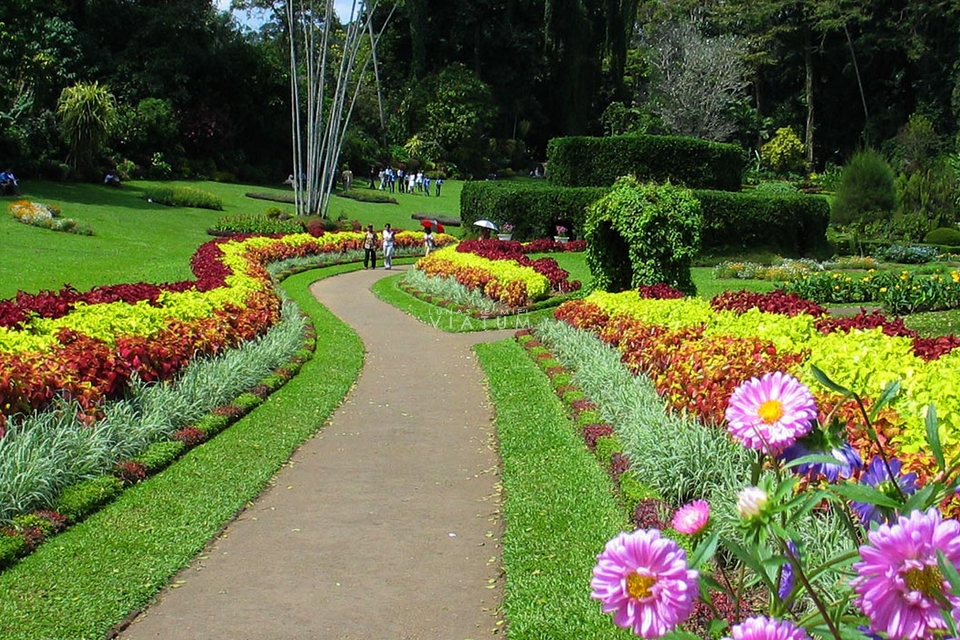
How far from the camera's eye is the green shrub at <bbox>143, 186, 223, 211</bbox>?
3186 centimetres

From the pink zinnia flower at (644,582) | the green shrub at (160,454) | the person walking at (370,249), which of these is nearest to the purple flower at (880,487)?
the pink zinnia flower at (644,582)

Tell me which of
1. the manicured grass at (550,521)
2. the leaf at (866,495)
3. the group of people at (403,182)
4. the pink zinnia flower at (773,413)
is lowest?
the manicured grass at (550,521)

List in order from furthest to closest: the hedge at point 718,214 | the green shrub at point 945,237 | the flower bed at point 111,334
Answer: the green shrub at point 945,237
the hedge at point 718,214
the flower bed at point 111,334

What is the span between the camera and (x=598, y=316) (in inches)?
452

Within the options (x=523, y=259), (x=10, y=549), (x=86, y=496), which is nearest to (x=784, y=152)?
(x=523, y=259)

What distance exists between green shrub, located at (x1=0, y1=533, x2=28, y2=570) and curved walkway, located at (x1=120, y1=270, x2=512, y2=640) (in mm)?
882

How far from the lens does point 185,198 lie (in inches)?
1254

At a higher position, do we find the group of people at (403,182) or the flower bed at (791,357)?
the group of people at (403,182)

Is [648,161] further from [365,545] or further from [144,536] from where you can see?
[144,536]

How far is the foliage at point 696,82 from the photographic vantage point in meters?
48.7

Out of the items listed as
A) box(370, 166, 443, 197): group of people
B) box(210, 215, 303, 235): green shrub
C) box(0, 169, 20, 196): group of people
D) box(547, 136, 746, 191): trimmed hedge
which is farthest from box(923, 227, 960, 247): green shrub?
box(0, 169, 20, 196): group of people

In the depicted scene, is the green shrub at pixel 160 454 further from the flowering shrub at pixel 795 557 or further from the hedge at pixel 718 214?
the hedge at pixel 718 214

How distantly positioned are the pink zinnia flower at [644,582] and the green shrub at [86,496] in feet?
15.9

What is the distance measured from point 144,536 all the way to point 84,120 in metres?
30.5
